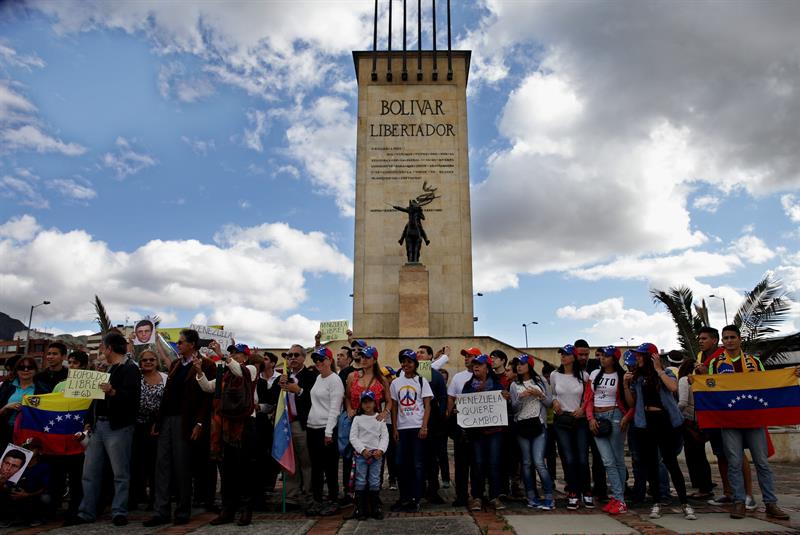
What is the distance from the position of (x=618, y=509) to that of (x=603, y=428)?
0.77 meters

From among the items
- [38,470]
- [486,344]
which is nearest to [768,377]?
[38,470]

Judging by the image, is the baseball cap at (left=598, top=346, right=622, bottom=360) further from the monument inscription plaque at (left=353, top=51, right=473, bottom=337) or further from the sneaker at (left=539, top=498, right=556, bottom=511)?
the monument inscription plaque at (left=353, top=51, right=473, bottom=337)

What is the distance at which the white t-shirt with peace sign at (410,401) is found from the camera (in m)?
5.99

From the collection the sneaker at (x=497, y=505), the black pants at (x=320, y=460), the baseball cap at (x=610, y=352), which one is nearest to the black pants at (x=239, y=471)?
the black pants at (x=320, y=460)

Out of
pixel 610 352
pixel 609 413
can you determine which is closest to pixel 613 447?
pixel 609 413

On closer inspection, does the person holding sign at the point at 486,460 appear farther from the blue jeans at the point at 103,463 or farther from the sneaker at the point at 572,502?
the blue jeans at the point at 103,463

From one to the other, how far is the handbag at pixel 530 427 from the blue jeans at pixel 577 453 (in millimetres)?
313

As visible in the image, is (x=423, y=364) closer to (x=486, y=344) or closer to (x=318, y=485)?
(x=318, y=485)

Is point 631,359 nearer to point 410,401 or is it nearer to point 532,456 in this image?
point 532,456

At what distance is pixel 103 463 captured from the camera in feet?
19.2

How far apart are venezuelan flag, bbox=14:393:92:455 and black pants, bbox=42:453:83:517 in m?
0.11

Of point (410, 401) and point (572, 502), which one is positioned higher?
point (410, 401)

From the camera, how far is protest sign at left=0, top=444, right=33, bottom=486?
18.3 ft

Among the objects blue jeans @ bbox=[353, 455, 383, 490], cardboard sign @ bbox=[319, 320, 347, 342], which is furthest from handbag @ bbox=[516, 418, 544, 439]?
cardboard sign @ bbox=[319, 320, 347, 342]
